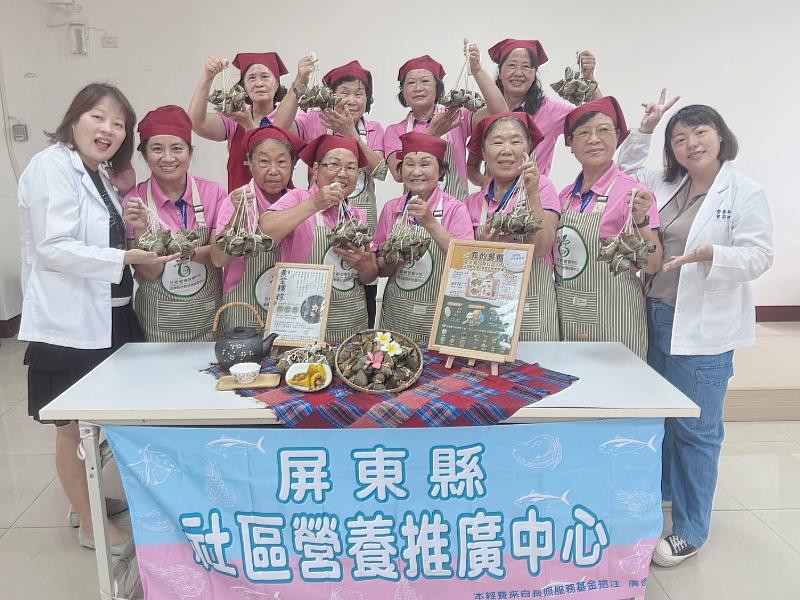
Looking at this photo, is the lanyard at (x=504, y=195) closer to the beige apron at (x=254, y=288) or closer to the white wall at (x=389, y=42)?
the beige apron at (x=254, y=288)

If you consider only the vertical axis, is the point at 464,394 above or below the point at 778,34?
below

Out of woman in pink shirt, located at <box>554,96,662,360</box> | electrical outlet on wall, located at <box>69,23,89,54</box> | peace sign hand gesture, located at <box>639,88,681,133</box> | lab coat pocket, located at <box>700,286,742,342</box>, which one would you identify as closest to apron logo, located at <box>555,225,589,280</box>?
woman in pink shirt, located at <box>554,96,662,360</box>

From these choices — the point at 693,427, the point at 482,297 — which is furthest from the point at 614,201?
the point at 693,427

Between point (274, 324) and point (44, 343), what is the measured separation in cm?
89

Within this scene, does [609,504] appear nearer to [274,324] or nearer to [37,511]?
[274,324]

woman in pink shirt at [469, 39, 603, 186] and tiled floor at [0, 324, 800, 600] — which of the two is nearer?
tiled floor at [0, 324, 800, 600]

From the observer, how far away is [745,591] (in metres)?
2.36

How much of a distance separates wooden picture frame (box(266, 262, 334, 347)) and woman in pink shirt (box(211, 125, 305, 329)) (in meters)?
0.15

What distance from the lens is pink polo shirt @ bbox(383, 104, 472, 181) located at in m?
3.07

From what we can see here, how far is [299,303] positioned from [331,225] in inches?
14.8

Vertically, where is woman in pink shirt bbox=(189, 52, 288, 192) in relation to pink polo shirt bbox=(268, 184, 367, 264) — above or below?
above

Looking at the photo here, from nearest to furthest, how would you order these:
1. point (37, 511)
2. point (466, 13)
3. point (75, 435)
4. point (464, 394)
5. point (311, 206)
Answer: point (464, 394) → point (311, 206) → point (75, 435) → point (37, 511) → point (466, 13)

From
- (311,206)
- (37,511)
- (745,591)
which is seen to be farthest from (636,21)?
(37,511)

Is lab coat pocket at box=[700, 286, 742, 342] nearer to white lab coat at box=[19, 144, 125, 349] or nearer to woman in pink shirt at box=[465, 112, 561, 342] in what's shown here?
woman in pink shirt at box=[465, 112, 561, 342]
